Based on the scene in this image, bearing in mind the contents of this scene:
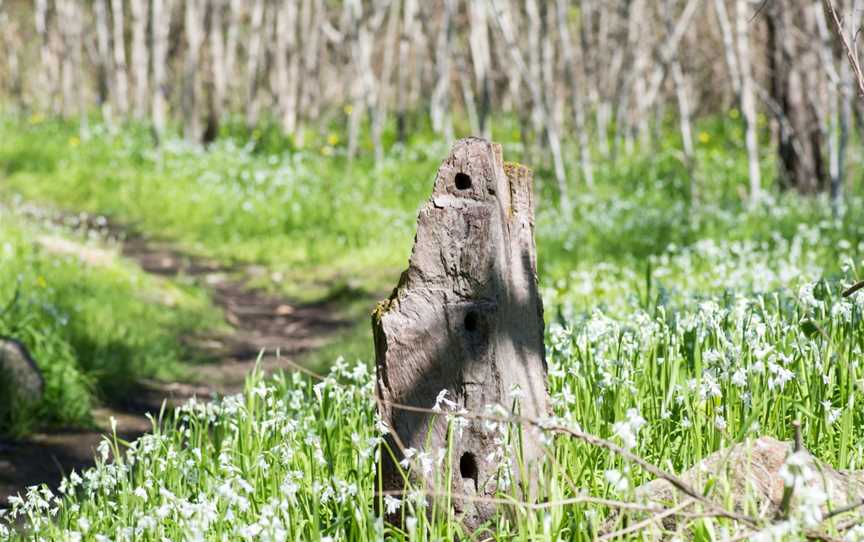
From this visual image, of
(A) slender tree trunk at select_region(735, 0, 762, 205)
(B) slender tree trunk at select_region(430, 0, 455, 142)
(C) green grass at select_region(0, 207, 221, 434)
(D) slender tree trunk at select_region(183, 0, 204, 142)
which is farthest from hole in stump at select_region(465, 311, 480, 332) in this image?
(D) slender tree trunk at select_region(183, 0, 204, 142)

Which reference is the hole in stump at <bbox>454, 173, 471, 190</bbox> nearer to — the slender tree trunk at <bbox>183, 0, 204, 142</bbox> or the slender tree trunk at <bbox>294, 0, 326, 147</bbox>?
the slender tree trunk at <bbox>183, 0, 204, 142</bbox>

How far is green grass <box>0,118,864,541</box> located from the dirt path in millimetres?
306

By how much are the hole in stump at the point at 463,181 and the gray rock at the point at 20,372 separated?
3457mm

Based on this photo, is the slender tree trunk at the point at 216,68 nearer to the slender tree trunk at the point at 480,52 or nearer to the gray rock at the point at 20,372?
the slender tree trunk at the point at 480,52

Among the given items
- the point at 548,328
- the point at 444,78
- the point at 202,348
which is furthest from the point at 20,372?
the point at 444,78

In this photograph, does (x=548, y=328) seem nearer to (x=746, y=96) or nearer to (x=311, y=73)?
(x=746, y=96)

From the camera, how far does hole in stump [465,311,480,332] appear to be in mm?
2947

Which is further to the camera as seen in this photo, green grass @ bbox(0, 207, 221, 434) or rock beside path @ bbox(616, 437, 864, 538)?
green grass @ bbox(0, 207, 221, 434)

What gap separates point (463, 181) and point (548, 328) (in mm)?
2038

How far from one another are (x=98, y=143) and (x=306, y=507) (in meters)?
13.4

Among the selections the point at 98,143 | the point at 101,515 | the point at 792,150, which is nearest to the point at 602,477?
the point at 101,515

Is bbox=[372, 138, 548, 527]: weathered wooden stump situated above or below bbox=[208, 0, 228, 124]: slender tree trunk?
below

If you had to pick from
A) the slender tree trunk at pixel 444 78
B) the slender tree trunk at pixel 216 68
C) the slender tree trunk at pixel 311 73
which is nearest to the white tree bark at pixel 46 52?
the slender tree trunk at pixel 216 68

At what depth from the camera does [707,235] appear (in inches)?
338
